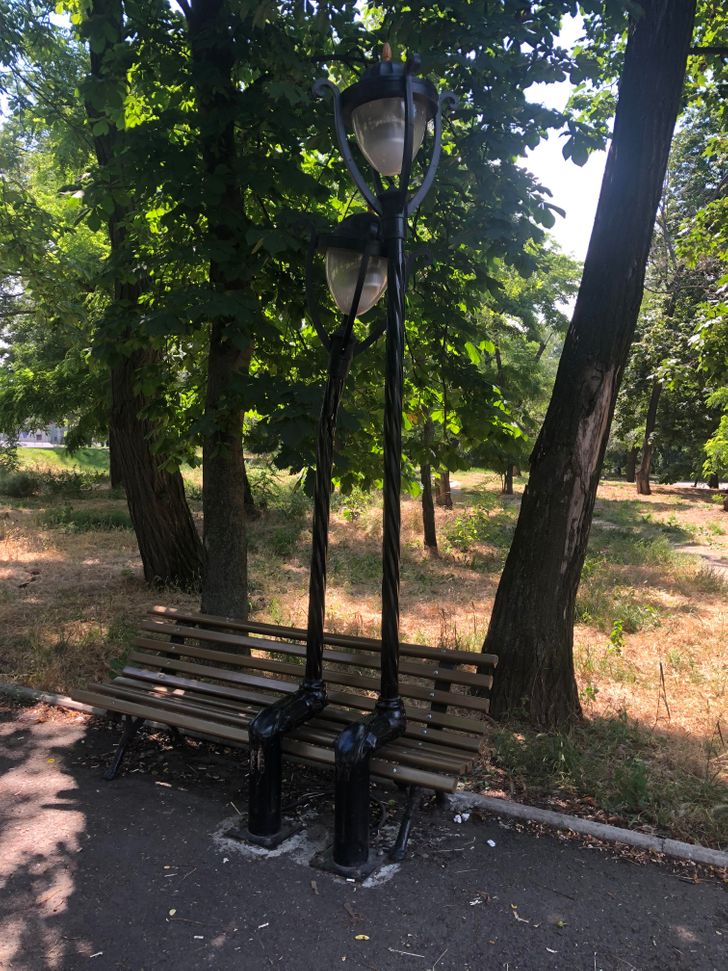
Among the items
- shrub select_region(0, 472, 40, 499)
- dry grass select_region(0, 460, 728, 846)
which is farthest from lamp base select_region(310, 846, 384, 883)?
shrub select_region(0, 472, 40, 499)

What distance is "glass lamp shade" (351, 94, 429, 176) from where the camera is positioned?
3311 millimetres

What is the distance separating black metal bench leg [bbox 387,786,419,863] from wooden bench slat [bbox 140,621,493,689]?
59 centimetres

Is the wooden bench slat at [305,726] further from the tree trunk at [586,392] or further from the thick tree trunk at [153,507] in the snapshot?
the thick tree trunk at [153,507]

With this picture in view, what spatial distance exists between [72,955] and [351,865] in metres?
1.13

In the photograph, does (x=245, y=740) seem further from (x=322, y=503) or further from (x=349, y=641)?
(x=322, y=503)

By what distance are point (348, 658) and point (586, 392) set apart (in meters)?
2.25

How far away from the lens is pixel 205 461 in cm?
554

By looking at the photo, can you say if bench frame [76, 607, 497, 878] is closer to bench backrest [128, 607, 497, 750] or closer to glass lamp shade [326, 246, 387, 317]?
bench backrest [128, 607, 497, 750]

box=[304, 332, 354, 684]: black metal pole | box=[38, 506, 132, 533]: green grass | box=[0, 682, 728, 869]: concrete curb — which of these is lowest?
box=[38, 506, 132, 533]: green grass

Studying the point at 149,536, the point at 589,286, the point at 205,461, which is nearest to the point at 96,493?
the point at 149,536

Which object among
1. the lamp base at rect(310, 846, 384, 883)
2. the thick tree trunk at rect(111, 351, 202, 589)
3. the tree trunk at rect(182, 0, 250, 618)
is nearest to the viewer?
the lamp base at rect(310, 846, 384, 883)

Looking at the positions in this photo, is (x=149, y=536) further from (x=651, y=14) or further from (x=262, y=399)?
(x=651, y=14)

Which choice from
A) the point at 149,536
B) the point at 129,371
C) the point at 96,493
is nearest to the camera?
the point at 129,371

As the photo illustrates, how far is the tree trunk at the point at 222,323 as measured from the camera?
192 inches
